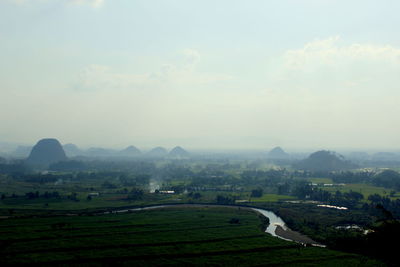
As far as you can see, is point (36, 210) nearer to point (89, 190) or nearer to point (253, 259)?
point (89, 190)

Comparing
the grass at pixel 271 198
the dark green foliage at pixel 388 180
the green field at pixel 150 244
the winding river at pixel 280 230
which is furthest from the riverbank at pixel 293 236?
the dark green foliage at pixel 388 180

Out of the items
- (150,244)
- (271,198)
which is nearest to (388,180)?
(271,198)

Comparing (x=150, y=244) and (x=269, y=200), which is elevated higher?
(x=150, y=244)

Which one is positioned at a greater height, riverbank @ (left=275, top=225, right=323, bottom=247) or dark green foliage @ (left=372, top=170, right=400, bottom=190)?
dark green foliage @ (left=372, top=170, right=400, bottom=190)

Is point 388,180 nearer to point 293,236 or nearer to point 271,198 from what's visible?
point 271,198

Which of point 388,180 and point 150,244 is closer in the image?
point 150,244

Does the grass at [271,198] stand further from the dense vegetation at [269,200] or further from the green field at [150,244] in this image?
the green field at [150,244]

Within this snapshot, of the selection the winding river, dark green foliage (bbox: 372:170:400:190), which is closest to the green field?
the winding river

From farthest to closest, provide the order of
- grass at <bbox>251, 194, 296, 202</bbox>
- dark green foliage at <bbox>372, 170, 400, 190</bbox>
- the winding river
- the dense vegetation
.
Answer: dark green foliage at <bbox>372, 170, 400, 190</bbox> → grass at <bbox>251, 194, 296, 202</bbox> → the dense vegetation → the winding river

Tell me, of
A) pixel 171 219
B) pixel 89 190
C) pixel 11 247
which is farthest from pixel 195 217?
pixel 89 190

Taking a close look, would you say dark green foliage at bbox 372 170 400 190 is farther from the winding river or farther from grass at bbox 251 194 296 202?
the winding river
